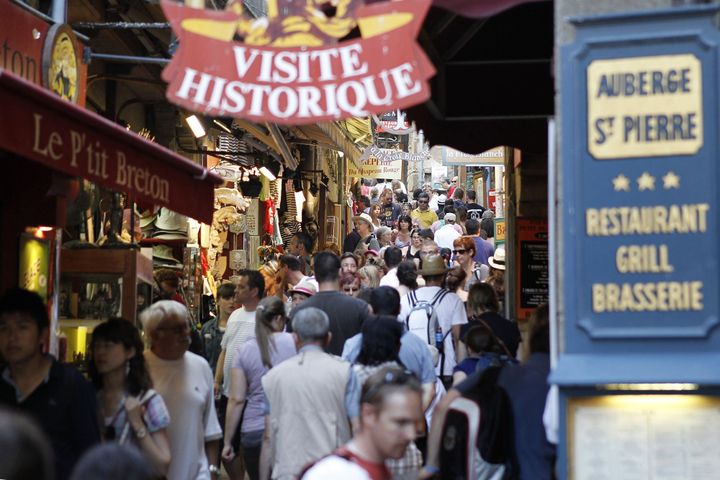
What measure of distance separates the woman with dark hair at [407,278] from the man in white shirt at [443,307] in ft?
0.69

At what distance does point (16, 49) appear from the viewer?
367 inches

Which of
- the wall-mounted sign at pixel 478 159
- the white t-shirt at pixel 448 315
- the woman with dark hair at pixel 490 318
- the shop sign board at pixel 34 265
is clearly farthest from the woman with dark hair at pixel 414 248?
the shop sign board at pixel 34 265

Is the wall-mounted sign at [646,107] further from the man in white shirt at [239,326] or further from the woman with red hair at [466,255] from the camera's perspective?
the woman with red hair at [466,255]

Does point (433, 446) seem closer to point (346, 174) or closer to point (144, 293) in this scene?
point (144, 293)

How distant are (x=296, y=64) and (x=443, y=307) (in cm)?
548

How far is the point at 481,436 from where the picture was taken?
23.2 ft

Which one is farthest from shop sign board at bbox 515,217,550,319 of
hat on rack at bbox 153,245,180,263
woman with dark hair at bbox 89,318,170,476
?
woman with dark hair at bbox 89,318,170,476

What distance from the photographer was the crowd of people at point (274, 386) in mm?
4652

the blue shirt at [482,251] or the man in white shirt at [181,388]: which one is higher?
the blue shirt at [482,251]

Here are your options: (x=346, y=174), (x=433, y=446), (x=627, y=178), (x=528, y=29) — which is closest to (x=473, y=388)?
(x=433, y=446)

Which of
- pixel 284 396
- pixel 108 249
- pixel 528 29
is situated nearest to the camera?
pixel 284 396

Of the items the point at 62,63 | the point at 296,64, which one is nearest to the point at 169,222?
the point at 62,63

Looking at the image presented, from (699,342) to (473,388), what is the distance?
1776 millimetres

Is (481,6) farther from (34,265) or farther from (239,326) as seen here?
(239,326)
